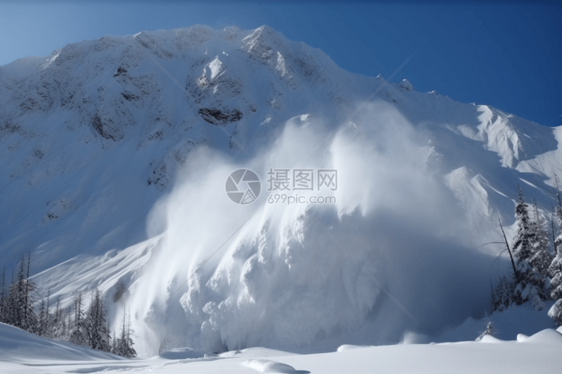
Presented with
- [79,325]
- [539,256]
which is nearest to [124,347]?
[79,325]

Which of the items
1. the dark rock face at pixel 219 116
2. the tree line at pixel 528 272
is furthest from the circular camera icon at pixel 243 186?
the tree line at pixel 528 272

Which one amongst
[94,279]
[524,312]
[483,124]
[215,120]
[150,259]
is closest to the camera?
[524,312]

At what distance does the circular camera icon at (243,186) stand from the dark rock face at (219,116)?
1856cm

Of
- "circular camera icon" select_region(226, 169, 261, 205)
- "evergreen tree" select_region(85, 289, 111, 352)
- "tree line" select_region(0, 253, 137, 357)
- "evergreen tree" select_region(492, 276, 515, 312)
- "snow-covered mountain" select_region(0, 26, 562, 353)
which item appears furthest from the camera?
"circular camera icon" select_region(226, 169, 261, 205)

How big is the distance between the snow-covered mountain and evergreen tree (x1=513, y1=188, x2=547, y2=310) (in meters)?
2.86

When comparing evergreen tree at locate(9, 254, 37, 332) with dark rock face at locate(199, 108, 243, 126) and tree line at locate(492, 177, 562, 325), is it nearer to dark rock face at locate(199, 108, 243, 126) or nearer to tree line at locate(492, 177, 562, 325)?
tree line at locate(492, 177, 562, 325)

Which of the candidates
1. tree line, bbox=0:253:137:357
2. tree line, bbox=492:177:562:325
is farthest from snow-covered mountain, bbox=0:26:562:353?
tree line, bbox=492:177:562:325

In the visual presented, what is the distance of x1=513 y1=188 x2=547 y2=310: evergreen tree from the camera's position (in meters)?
20.2

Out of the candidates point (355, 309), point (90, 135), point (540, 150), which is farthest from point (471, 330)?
point (90, 135)

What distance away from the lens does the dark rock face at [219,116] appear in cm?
8162

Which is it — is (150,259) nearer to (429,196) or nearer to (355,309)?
(355,309)

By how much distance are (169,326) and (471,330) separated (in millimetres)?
17692

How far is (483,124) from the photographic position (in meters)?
75.2

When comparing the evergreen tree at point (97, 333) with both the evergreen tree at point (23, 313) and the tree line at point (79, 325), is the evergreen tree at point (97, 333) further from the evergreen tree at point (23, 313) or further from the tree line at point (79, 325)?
the evergreen tree at point (23, 313)
